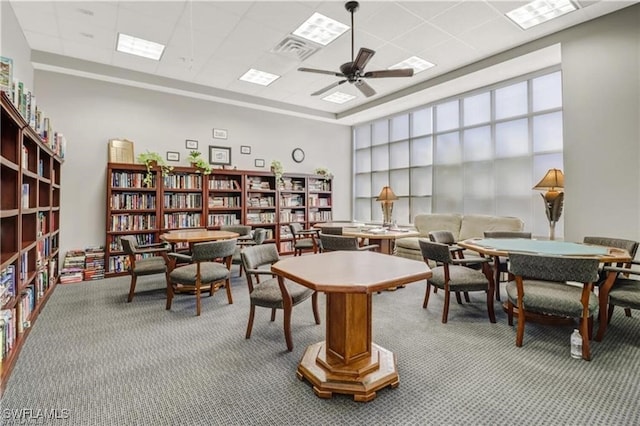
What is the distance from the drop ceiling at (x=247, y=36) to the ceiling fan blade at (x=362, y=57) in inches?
30.7

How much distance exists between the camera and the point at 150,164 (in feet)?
17.1

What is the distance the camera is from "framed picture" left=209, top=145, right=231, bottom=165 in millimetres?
6305

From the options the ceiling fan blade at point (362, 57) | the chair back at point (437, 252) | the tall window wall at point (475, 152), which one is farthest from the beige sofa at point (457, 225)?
the ceiling fan blade at point (362, 57)

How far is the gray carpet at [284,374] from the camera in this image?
175 centimetres

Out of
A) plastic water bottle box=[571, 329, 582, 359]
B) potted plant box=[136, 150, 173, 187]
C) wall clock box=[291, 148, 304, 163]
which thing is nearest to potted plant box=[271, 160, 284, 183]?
wall clock box=[291, 148, 304, 163]

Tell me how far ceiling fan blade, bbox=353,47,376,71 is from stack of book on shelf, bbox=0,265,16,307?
3.49 meters

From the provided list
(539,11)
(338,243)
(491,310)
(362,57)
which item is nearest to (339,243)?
(338,243)

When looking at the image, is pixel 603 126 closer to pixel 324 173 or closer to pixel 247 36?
pixel 247 36

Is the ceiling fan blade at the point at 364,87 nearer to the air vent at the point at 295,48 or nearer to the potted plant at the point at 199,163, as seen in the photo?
the air vent at the point at 295,48

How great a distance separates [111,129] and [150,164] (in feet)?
3.12

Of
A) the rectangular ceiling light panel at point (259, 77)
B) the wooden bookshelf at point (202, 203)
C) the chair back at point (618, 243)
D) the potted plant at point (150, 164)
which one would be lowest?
the chair back at point (618, 243)

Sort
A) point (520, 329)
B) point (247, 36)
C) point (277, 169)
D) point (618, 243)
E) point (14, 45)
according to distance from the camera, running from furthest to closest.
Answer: point (277, 169), point (247, 36), point (14, 45), point (618, 243), point (520, 329)

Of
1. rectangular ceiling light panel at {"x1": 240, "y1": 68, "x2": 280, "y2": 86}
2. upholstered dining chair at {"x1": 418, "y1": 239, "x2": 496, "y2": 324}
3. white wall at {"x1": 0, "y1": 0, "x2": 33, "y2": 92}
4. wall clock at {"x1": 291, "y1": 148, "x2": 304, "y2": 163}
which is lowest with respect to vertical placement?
upholstered dining chair at {"x1": 418, "y1": 239, "x2": 496, "y2": 324}

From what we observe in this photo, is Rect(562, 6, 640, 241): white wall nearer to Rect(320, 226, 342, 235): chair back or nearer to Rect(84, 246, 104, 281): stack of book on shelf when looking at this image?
Rect(320, 226, 342, 235): chair back
